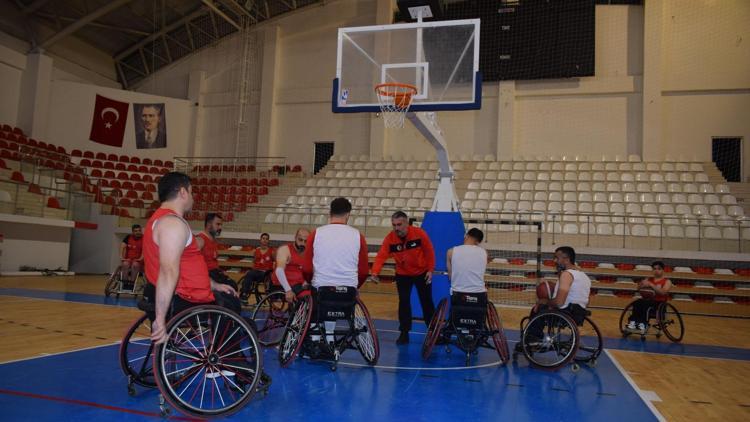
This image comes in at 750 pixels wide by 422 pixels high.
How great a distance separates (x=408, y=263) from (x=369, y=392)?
2275mm

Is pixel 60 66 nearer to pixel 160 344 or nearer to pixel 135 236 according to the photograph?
pixel 135 236

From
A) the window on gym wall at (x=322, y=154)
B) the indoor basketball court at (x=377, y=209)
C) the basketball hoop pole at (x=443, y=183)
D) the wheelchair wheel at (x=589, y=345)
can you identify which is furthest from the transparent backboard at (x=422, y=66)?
the window on gym wall at (x=322, y=154)

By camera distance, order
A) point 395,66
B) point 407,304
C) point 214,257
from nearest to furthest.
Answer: point 407,304, point 214,257, point 395,66

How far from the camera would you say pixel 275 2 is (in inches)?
747

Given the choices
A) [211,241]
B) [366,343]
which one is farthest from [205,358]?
[211,241]

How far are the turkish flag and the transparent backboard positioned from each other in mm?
13864

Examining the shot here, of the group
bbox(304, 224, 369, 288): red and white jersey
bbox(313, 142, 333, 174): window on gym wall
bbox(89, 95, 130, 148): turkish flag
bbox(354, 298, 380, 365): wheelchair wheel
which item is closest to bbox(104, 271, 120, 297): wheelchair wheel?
bbox(354, 298, 380, 365): wheelchair wheel

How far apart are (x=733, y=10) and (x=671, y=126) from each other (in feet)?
11.7

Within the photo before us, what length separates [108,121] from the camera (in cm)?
1839

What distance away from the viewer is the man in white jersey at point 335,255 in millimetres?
4109

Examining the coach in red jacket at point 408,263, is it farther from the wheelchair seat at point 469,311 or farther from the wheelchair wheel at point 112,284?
the wheelchair wheel at point 112,284

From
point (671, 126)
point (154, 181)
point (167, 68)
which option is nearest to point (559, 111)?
point (671, 126)

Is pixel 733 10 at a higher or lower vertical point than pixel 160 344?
higher

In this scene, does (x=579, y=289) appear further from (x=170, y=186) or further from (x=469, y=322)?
(x=170, y=186)
